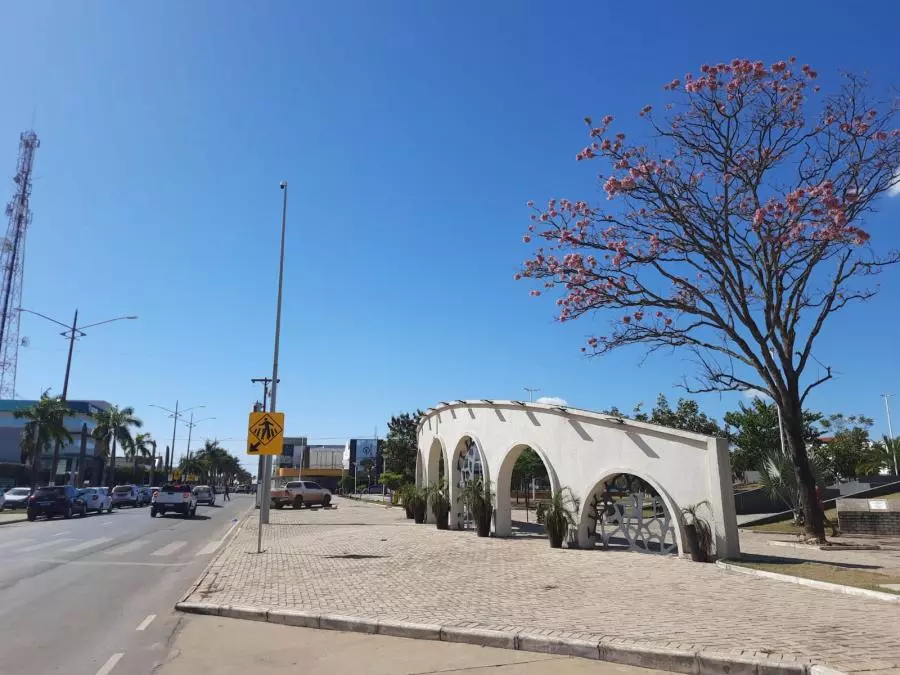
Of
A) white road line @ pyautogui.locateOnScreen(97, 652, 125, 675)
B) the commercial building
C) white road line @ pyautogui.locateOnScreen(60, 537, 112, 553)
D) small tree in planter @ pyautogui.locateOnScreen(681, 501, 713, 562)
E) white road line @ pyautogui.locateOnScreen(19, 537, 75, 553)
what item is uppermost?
the commercial building

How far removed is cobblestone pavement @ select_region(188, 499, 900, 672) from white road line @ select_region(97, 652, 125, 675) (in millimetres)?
2375

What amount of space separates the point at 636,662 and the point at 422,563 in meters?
7.73

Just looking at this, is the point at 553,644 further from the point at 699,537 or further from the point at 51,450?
the point at 51,450

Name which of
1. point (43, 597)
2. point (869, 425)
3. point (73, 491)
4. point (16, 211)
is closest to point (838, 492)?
point (869, 425)

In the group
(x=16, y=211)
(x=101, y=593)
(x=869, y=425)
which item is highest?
(x=16, y=211)

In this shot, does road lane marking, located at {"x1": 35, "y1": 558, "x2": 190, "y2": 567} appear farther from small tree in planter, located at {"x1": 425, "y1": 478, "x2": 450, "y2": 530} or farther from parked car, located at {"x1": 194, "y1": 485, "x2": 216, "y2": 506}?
parked car, located at {"x1": 194, "y1": 485, "x2": 216, "y2": 506}

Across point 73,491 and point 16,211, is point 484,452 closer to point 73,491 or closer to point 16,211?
point 73,491

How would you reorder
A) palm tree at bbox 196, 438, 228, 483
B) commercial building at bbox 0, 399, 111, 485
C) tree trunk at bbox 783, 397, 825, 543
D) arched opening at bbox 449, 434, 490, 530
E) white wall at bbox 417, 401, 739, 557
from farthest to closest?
palm tree at bbox 196, 438, 228, 483 → commercial building at bbox 0, 399, 111, 485 → arched opening at bbox 449, 434, 490, 530 → tree trunk at bbox 783, 397, 825, 543 → white wall at bbox 417, 401, 739, 557

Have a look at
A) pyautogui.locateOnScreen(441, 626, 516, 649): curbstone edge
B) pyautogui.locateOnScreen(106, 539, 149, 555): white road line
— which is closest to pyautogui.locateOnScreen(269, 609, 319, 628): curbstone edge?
pyautogui.locateOnScreen(441, 626, 516, 649): curbstone edge

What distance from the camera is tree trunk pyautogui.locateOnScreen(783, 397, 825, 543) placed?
16.8 m

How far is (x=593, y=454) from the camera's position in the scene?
52.6ft

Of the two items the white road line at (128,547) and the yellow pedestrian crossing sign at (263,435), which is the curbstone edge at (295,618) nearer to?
the yellow pedestrian crossing sign at (263,435)

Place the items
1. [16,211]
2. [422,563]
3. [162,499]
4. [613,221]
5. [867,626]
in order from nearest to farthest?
[867,626], [422,563], [613,221], [162,499], [16,211]

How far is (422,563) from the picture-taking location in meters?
13.4
